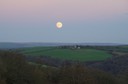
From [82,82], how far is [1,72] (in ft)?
30.6

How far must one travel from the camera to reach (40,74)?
1384 inches

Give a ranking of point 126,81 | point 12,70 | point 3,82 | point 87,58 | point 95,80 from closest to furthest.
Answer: point 3,82
point 12,70
point 95,80
point 126,81
point 87,58

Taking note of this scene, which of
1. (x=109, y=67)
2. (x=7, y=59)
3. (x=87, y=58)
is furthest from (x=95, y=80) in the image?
(x=87, y=58)

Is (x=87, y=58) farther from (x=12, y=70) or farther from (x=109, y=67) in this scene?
(x=12, y=70)

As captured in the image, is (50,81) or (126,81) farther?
(126,81)

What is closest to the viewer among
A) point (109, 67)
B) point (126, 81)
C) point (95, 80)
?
point (95, 80)

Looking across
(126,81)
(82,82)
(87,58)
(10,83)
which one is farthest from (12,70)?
(87,58)

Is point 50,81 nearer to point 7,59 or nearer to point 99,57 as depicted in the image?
point 7,59

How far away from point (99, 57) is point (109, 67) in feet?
31.2

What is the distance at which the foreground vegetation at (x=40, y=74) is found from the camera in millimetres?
30750

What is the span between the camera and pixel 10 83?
1203 inches

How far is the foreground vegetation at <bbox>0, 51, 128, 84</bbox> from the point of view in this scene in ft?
101

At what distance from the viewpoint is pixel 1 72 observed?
97.3 feet

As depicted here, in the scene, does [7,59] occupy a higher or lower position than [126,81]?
higher
